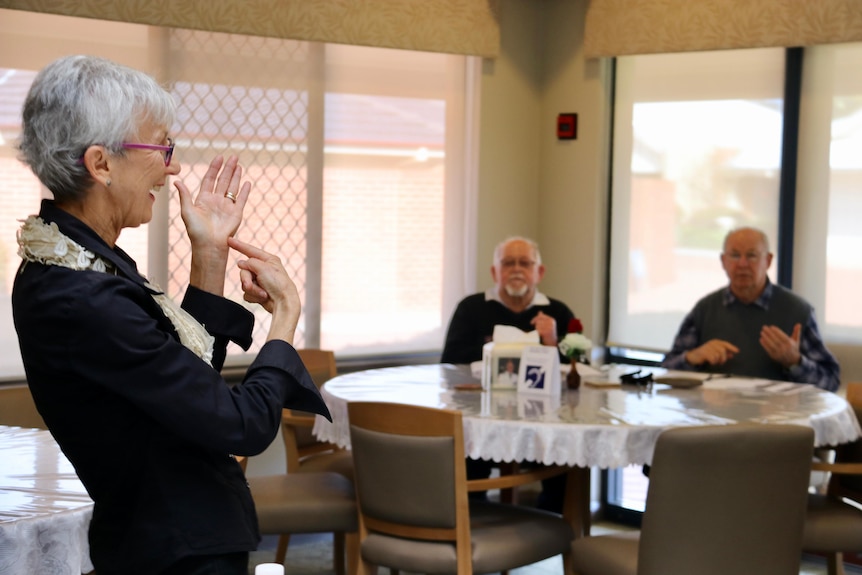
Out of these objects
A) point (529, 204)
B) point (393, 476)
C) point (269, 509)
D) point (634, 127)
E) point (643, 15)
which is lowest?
point (269, 509)

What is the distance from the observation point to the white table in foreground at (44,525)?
1853 millimetres

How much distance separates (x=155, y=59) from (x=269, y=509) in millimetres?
2202

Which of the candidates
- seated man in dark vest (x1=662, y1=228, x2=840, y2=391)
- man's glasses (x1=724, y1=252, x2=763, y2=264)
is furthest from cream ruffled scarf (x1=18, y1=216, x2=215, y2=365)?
man's glasses (x1=724, y1=252, x2=763, y2=264)

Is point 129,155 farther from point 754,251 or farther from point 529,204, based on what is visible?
point 529,204

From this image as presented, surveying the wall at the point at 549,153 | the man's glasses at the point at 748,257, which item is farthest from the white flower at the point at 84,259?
the wall at the point at 549,153

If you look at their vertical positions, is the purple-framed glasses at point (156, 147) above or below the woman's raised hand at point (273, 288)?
above

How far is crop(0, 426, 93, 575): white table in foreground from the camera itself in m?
1.85

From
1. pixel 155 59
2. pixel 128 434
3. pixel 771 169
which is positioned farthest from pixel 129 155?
pixel 771 169

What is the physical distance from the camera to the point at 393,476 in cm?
306

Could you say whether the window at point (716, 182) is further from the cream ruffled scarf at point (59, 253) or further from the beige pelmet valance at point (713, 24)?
the cream ruffled scarf at point (59, 253)

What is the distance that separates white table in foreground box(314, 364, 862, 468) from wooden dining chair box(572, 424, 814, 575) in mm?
458

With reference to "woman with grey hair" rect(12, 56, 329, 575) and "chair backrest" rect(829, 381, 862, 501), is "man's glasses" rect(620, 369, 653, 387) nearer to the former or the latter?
"chair backrest" rect(829, 381, 862, 501)

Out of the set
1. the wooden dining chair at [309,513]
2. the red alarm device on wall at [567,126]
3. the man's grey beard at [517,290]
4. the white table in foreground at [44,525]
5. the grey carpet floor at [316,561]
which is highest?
the red alarm device on wall at [567,126]

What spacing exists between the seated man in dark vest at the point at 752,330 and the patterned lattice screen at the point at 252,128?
1.92 m
